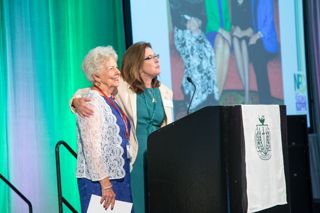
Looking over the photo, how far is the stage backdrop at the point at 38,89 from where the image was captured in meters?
4.12

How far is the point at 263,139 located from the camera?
2680 millimetres

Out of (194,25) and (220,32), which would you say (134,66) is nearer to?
(194,25)

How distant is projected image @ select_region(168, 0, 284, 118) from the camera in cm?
507

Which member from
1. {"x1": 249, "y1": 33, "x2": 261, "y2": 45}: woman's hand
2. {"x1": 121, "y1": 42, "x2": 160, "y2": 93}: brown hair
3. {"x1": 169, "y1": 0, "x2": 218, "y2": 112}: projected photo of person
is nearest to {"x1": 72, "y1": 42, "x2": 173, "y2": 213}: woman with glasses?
{"x1": 121, "y1": 42, "x2": 160, "y2": 93}: brown hair

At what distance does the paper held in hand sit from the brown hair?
0.72m

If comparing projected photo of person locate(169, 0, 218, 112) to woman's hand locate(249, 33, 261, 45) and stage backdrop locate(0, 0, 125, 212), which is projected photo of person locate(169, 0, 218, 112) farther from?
stage backdrop locate(0, 0, 125, 212)

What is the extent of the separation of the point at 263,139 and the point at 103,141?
2.52ft

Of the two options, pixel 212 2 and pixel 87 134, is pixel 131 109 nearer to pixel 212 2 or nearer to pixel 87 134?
pixel 87 134

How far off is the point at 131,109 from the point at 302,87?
13.1 ft

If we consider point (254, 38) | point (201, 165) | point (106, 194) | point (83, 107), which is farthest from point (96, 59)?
point (254, 38)

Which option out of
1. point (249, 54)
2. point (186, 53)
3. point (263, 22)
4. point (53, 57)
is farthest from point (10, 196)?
point (263, 22)

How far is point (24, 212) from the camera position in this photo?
4.07 metres

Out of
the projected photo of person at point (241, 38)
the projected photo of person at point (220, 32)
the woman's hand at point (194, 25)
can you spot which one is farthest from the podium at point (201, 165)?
the projected photo of person at point (241, 38)

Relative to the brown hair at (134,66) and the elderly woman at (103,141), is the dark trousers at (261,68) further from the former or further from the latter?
the elderly woman at (103,141)
